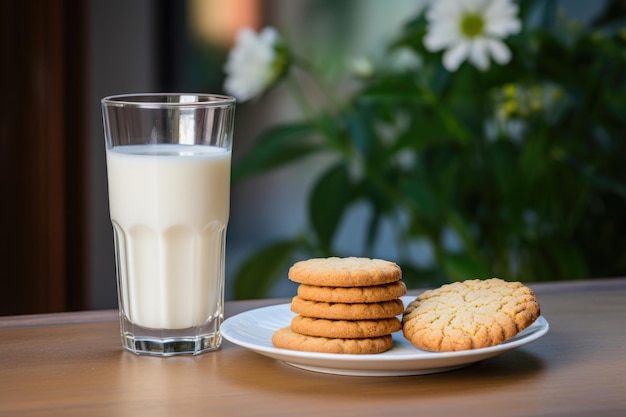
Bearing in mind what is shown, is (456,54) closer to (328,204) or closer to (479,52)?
(479,52)

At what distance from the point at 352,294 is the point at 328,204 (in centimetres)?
122

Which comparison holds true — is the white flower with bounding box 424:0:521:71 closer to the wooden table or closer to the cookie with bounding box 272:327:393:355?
the wooden table

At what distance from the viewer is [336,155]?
8.84 feet

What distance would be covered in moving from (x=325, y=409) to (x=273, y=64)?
4.20ft

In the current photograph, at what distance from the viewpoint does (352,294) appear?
2.10ft

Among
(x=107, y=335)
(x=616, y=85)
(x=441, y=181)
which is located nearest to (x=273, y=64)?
(x=441, y=181)

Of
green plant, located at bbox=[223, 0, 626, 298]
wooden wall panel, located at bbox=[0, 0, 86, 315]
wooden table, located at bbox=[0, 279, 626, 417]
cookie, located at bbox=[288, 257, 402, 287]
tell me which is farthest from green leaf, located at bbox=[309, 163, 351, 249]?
cookie, located at bbox=[288, 257, 402, 287]

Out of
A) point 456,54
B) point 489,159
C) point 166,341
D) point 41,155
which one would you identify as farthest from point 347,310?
point 41,155

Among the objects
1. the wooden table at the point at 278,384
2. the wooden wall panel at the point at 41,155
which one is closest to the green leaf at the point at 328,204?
the wooden wall panel at the point at 41,155

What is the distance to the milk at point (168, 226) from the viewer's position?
0.71 metres

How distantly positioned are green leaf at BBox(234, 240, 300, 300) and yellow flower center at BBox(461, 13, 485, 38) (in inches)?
22.2

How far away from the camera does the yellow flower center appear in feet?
5.12

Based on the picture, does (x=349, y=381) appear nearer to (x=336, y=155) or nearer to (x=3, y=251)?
(x=3, y=251)

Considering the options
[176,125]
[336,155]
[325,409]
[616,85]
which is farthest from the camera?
[336,155]
